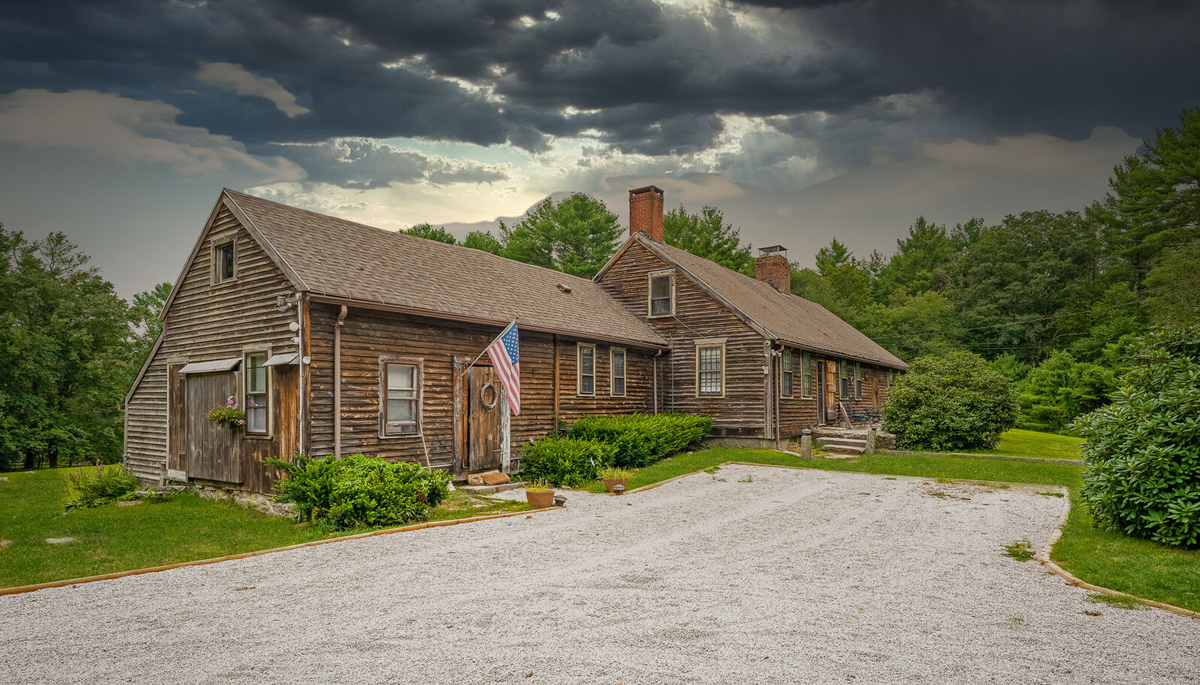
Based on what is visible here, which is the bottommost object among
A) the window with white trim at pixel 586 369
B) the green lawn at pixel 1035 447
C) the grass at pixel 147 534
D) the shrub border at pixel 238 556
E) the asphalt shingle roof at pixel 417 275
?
the green lawn at pixel 1035 447

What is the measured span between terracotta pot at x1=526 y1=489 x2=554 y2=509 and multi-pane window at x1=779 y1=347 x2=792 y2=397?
12.5m

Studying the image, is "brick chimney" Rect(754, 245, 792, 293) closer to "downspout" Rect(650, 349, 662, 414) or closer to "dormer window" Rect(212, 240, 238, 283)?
"downspout" Rect(650, 349, 662, 414)

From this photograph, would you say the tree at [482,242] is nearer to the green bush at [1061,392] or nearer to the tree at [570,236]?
the tree at [570,236]

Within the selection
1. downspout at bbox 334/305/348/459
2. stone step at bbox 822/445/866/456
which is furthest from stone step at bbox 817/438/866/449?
downspout at bbox 334/305/348/459

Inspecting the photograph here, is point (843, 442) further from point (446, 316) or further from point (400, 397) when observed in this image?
point (400, 397)

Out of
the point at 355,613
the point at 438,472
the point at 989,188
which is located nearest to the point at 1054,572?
the point at 355,613

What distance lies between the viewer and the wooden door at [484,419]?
50.9 feet

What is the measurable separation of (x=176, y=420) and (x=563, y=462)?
856 cm

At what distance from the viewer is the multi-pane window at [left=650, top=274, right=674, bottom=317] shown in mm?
24250

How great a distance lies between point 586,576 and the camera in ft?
25.1

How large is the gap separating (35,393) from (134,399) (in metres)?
23.8

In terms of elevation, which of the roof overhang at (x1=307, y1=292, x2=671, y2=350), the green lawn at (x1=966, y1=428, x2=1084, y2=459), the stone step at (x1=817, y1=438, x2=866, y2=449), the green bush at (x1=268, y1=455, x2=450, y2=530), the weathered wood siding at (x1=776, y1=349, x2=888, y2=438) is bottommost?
the green lawn at (x1=966, y1=428, x2=1084, y2=459)

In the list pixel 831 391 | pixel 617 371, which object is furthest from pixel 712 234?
pixel 617 371

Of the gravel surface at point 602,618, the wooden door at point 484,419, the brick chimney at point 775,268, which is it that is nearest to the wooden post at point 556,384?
the wooden door at point 484,419
